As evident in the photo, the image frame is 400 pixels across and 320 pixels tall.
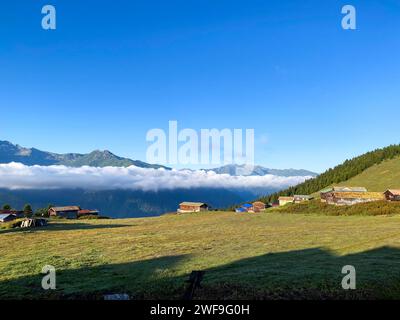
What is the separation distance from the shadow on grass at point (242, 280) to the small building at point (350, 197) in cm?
11575

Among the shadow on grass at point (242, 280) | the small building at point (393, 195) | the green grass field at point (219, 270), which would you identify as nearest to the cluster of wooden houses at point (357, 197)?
the small building at point (393, 195)

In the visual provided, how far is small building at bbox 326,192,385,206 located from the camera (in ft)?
455

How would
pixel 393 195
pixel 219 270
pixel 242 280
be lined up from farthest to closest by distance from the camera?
pixel 393 195 → pixel 219 270 → pixel 242 280

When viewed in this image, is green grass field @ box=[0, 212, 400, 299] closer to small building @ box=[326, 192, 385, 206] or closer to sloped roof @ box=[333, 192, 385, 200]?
small building @ box=[326, 192, 385, 206]

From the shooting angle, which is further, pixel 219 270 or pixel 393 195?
pixel 393 195

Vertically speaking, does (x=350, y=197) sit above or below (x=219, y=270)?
above

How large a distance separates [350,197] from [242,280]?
13229 cm

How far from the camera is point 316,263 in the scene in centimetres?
2680

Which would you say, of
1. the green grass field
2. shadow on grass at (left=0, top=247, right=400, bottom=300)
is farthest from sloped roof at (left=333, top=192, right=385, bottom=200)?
shadow on grass at (left=0, top=247, right=400, bottom=300)

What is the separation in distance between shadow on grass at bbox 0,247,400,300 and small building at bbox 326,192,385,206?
116 meters

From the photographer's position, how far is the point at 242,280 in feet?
70.7

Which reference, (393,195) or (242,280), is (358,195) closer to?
(393,195)

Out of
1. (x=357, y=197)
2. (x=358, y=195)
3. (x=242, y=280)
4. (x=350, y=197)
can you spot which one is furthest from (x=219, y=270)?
(x=358, y=195)
